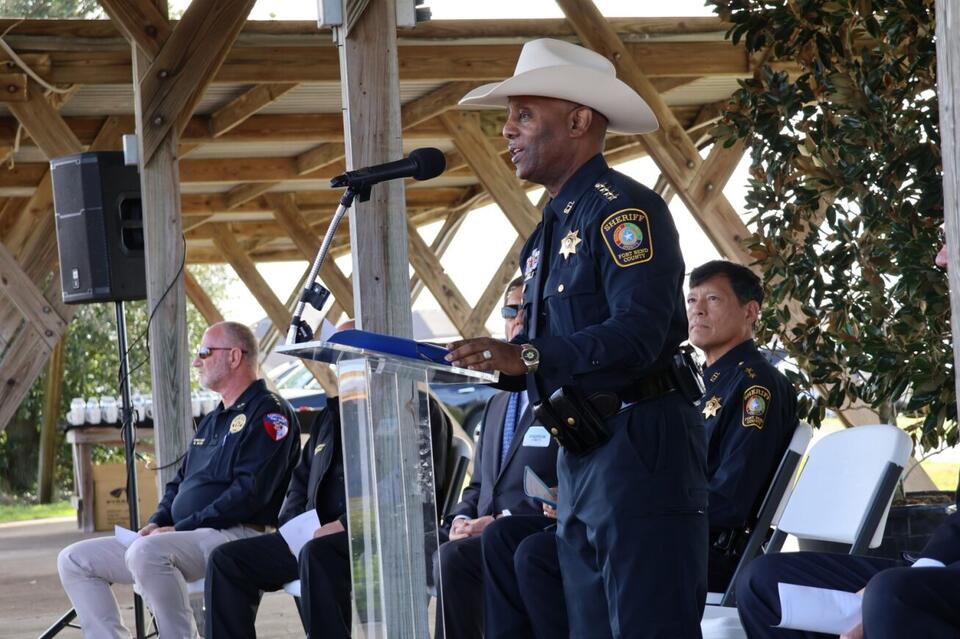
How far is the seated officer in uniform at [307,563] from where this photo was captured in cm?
459

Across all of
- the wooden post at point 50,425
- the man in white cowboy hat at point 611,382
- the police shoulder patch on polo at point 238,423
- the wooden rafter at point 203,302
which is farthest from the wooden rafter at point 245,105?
the wooden rafter at point 203,302

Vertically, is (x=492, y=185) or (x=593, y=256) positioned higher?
(x=492, y=185)

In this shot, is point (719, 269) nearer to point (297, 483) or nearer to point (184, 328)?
point (297, 483)

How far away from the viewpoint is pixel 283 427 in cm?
533

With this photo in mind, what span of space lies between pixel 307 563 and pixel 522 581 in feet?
5.17

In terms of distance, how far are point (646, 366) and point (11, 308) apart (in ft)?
27.1

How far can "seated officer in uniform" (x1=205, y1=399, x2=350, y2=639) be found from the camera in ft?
15.1

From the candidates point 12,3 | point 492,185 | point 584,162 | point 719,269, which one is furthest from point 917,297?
point 12,3

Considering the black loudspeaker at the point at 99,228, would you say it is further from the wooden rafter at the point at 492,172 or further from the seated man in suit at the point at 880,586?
the seated man in suit at the point at 880,586

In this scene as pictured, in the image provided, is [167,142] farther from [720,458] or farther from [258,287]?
[258,287]

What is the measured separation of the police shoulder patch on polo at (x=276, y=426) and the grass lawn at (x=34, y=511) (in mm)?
8940

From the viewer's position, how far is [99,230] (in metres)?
5.93

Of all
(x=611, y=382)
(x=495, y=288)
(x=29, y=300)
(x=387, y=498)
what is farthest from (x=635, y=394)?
(x=495, y=288)

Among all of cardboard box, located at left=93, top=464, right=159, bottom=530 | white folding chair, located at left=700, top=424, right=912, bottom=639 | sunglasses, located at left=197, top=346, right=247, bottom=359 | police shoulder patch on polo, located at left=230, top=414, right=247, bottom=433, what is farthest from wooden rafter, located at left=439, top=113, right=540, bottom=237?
white folding chair, located at left=700, top=424, right=912, bottom=639
